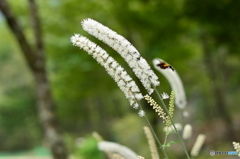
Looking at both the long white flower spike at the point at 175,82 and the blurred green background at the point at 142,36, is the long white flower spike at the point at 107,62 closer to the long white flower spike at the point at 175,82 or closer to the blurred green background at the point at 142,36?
the long white flower spike at the point at 175,82

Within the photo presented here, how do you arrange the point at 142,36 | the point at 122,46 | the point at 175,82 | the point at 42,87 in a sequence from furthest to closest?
the point at 142,36, the point at 42,87, the point at 175,82, the point at 122,46

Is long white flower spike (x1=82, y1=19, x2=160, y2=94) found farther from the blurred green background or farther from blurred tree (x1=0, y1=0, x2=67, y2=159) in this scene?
the blurred green background

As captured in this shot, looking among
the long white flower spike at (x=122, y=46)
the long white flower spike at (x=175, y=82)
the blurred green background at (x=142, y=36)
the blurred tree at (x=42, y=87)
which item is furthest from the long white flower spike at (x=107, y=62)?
the blurred green background at (x=142, y=36)

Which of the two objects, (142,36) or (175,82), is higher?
(142,36)

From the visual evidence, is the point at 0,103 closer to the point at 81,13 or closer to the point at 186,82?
the point at 186,82

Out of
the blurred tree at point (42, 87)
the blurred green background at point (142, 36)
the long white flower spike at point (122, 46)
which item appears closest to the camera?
the long white flower spike at point (122, 46)

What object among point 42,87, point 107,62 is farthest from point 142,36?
point 107,62

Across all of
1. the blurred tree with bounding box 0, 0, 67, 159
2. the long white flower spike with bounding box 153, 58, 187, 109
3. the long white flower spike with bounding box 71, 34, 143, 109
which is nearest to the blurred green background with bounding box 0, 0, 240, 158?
the blurred tree with bounding box 0, 0, 67, 159

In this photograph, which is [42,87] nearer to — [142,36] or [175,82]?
[175,82]

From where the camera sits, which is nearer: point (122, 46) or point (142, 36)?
point (122, 46)
